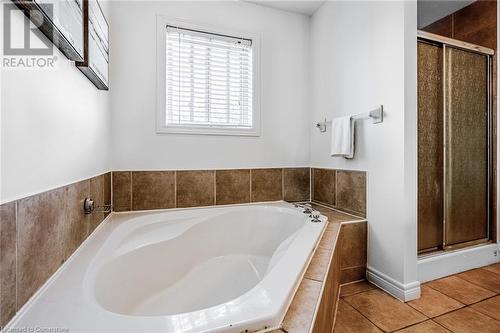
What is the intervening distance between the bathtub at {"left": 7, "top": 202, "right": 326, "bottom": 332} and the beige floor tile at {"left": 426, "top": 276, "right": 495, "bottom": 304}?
0.85 metres

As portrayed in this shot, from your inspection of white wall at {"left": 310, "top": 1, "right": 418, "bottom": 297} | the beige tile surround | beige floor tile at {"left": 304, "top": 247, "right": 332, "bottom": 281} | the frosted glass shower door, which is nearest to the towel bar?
white wall at {"left": 310, "top": 1, "right": 418, "bottom": 297}

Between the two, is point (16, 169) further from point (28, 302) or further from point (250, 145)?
point (250, 145)

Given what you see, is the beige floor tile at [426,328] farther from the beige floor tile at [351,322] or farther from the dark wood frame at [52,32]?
the dark wood frame at [52,32]

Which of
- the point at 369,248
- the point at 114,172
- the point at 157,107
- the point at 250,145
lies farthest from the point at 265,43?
the point at 369,248

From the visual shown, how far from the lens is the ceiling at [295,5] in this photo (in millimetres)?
2205

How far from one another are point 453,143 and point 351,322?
1.50 m

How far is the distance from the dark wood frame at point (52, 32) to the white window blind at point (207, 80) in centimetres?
100

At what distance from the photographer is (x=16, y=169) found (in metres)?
0.67

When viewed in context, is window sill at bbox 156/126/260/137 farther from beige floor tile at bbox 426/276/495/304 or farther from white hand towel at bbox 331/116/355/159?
beige floor tile at bbox 426/276/495/304

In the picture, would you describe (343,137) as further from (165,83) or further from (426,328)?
(165,83)

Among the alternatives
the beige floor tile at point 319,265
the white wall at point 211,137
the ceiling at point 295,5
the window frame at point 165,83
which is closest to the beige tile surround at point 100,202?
the beige floor tile at point 319,265

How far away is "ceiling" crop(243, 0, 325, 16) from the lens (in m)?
2.21

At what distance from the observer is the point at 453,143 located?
6.07 ft

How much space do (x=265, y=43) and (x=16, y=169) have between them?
6.91 ft
